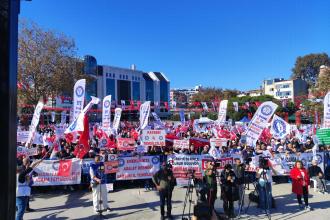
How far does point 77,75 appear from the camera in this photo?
33750 millimetres

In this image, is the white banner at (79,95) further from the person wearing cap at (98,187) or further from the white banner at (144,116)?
the white banner at (144,116)

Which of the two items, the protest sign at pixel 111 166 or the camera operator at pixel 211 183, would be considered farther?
the protest sign at pixel 111 166

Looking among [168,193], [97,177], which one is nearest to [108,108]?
[97,177]

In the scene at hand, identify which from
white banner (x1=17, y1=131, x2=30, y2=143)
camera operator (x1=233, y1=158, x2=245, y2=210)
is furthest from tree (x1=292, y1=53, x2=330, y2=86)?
camera operator (x1=233, y1=158, x2=245, y2=210)

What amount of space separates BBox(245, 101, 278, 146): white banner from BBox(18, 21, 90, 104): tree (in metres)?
22.0

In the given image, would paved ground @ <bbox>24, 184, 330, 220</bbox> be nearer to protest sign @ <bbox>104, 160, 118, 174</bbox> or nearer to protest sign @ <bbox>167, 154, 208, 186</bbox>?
protest sign @ <bbox>167, 154, 208, 186</bbox>

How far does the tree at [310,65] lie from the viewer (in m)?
90.1

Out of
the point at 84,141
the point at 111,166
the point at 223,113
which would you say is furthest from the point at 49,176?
the point at 223,113

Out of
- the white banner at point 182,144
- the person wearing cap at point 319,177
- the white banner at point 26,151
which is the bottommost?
the person wearing cap at point 319,177

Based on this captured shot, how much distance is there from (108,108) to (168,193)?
35.0 feet

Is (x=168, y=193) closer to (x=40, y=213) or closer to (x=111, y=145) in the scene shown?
(x=40, y=213)

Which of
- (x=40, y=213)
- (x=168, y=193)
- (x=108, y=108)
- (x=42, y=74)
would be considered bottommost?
(x=40, y=213)

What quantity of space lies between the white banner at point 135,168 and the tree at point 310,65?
85145 mm

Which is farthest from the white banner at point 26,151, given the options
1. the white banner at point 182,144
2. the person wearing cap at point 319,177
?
the person wearing cap at point 319,177
